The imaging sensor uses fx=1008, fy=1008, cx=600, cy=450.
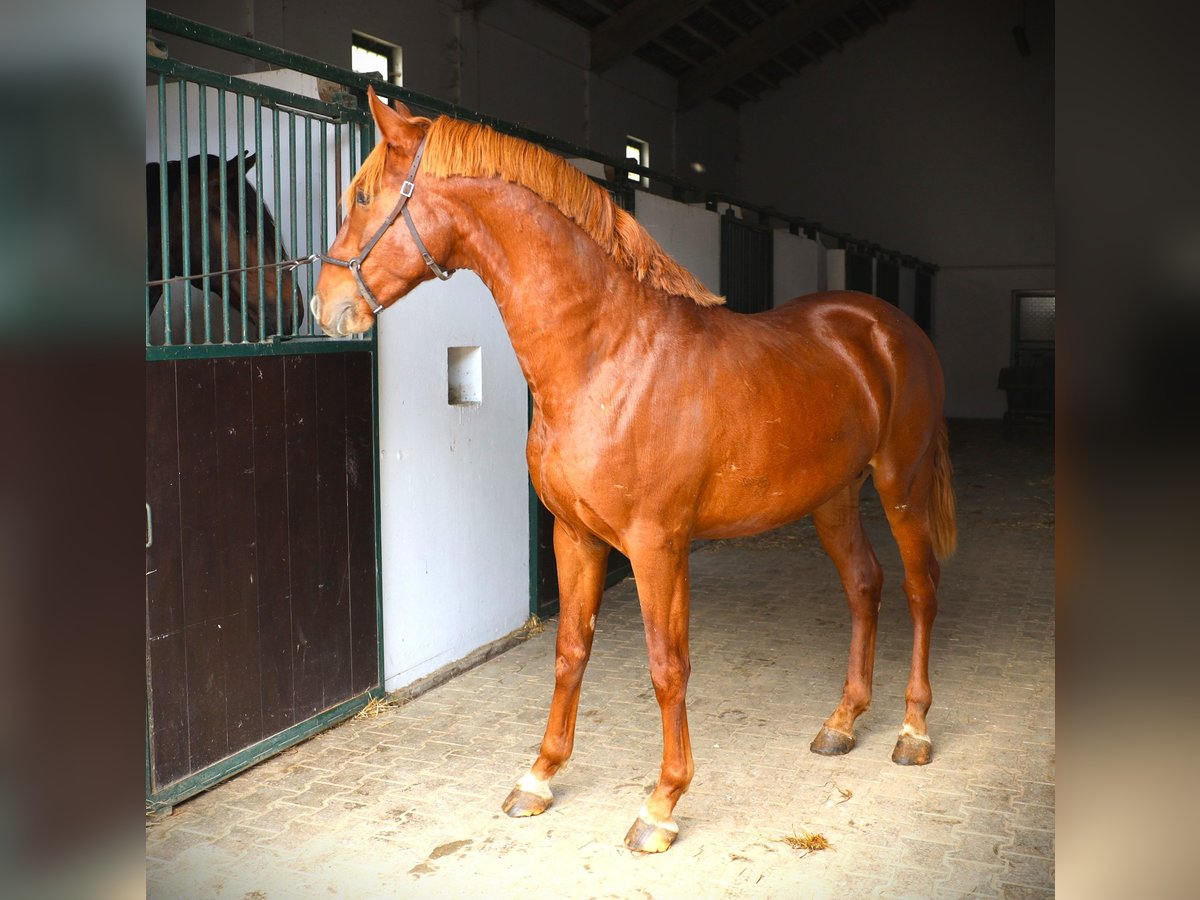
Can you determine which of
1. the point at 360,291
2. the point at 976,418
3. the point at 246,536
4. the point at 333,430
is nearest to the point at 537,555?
the point at 333,430

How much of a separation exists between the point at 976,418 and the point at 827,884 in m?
14.9

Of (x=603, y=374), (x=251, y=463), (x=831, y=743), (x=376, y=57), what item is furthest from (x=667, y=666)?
(x=376, y=57)

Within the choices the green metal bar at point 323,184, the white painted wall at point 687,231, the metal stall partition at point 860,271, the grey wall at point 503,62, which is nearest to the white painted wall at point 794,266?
the metal stall partition at point 860,271

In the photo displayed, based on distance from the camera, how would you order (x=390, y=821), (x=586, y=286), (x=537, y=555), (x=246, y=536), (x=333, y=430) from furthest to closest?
(x=537, y=555)
(x=333, y=430)
(x=246, y=536)
(x=390, y=821)
(x=586, y=286)

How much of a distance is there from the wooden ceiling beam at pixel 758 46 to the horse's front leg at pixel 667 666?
1329 centimetres

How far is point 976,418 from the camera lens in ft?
52.9

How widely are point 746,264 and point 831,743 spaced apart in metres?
5.07

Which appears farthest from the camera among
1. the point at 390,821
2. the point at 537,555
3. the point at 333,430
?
the point at 537,555

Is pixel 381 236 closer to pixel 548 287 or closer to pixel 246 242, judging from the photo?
pixel 548 287

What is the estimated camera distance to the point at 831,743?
10.6 feet

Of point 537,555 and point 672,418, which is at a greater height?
point 672,418

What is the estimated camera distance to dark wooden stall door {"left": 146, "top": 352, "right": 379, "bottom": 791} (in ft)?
8.94

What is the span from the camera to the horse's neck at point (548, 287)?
8.13 feet
